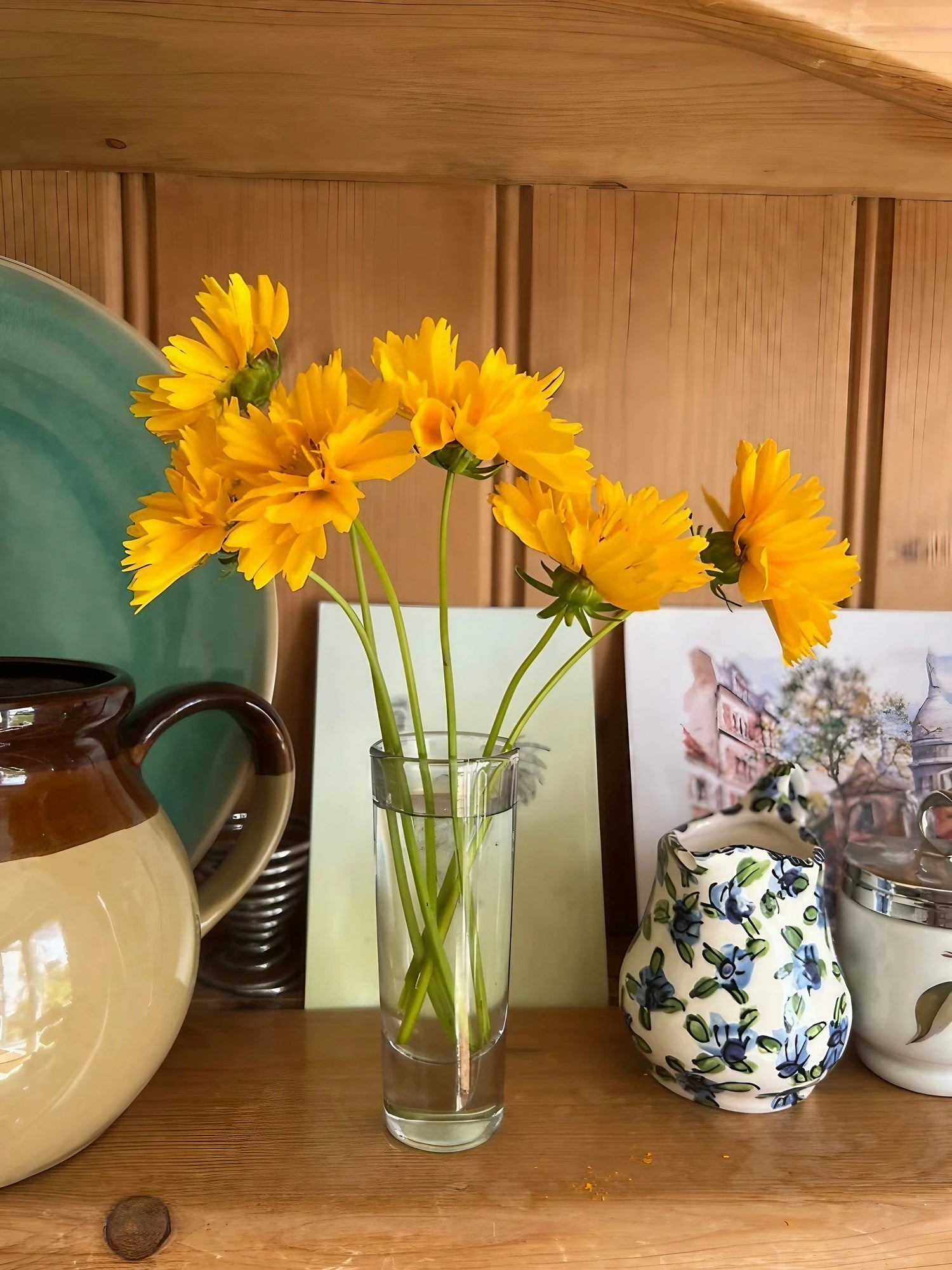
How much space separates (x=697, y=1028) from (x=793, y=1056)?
A: 0.05 meters

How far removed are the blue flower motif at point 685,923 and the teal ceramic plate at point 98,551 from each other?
0.29m

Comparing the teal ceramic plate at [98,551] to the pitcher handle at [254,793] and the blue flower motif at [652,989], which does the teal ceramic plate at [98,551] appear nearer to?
the pitcher handle at [254,793]

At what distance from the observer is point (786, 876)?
502 millimetres

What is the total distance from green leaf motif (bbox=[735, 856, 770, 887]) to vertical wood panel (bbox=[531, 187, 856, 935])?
0.19m

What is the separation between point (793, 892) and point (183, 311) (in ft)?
1.74

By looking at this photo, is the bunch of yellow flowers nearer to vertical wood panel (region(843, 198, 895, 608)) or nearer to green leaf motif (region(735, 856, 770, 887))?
green leaf motif (region(735, 856, 770, 887))

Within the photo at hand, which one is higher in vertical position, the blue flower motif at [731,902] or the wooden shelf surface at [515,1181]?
the blue flower motif at [731,902]

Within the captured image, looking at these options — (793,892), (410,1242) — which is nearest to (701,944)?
(793,892)

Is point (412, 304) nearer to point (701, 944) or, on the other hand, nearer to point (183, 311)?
point (183, 311)

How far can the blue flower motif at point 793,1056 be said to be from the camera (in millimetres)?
477

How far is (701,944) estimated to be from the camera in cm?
49

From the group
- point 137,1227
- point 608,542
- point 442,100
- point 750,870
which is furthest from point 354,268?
point 137,1227

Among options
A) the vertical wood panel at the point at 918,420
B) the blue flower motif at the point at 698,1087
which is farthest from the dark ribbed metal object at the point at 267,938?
the vertical wood panel at the point at 918,420

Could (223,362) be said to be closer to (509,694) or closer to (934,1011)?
(509,694)
